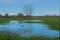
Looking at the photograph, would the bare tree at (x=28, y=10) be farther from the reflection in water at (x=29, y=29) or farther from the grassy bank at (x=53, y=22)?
the grassy bank at (x=53, y=22)

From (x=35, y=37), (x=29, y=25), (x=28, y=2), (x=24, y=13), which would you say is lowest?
(x=35, y=37)

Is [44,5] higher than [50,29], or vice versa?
[44,5]

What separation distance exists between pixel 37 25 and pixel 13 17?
0.45 metres

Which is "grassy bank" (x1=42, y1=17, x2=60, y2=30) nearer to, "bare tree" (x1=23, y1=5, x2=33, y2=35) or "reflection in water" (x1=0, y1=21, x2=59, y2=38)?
"reflection in water" (x1=0, y1=21, x2=59, y2=38)

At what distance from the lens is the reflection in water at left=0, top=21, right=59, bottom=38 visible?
2.83m

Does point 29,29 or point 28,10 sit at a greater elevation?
point 28,10

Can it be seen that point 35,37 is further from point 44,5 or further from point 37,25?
point 44,5

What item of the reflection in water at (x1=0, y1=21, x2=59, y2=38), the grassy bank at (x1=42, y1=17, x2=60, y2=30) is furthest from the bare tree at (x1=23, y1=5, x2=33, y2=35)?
the grassy bank at (x1=42, y1=17, x2=60, y2=30)

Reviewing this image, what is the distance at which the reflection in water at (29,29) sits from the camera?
9.28ft

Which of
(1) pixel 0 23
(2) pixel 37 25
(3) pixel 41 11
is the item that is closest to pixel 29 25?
(2) pixel 37 25

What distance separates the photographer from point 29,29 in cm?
286

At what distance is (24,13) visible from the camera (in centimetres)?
287

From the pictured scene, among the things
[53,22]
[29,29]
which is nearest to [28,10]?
[29,29]

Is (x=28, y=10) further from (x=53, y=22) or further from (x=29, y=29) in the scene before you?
(x=53, y=22)
